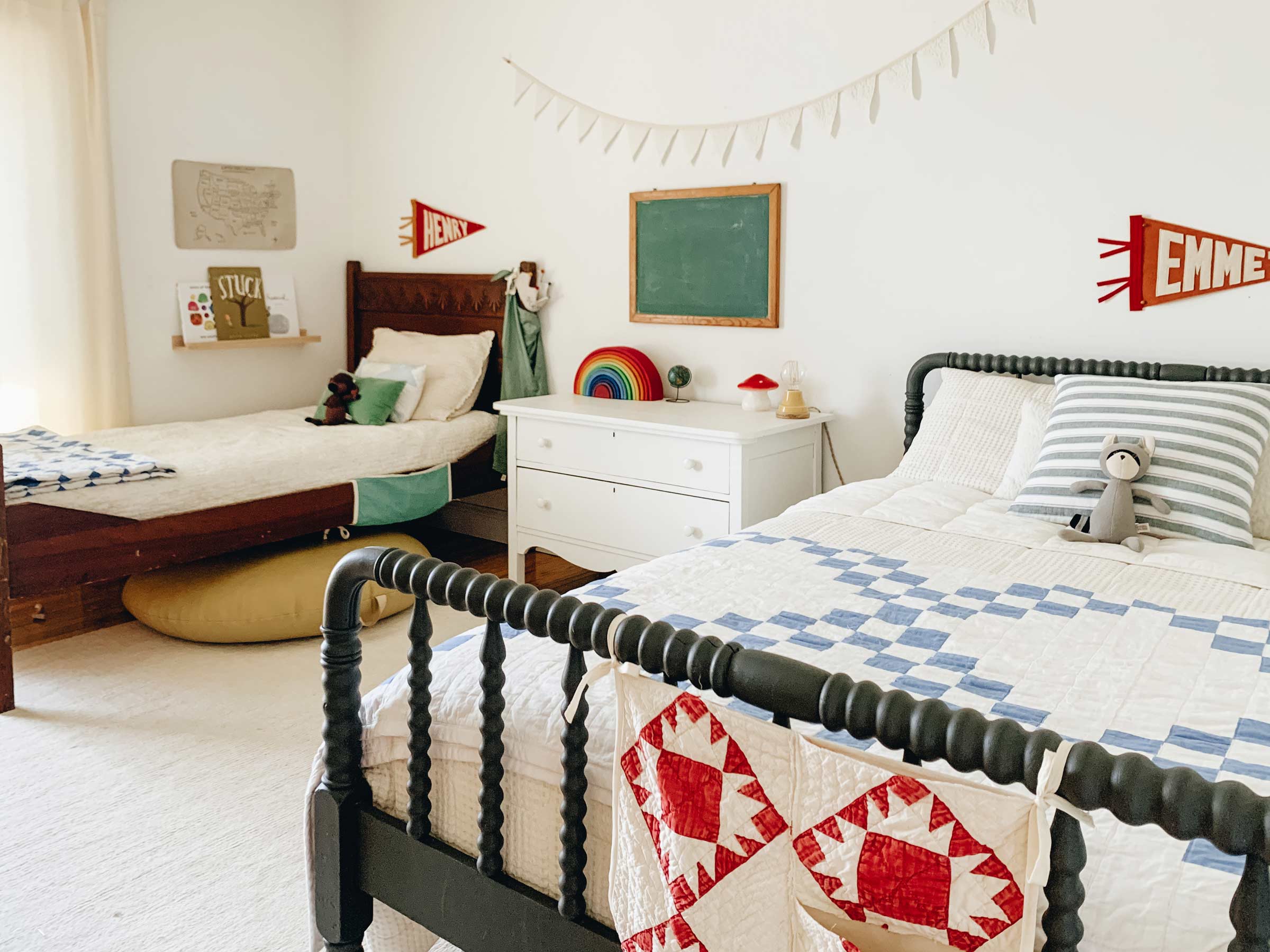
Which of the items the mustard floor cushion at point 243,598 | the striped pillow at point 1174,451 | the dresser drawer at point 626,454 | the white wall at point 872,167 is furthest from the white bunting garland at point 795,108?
the mustard floor cushion at point 243,598

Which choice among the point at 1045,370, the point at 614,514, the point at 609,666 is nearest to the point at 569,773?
the point at 609,666

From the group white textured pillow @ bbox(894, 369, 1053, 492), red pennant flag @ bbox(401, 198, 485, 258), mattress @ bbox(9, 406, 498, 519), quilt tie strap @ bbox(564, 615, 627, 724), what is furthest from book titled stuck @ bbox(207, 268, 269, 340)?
quilt tie strap @ bbox(564, 615, 627, 724)

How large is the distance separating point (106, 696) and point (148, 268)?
189 centimetres

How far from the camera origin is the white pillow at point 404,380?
4.01 metres

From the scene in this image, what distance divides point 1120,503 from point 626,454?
1556 millimetres

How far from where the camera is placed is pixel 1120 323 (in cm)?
281

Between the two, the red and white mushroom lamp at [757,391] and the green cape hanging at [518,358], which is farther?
the green cape hanging at [518,358]

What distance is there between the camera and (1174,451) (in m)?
2.23

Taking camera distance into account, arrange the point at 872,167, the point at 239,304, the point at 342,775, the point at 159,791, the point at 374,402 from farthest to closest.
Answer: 1. the point at 239,304
2. the point at 374,402
3. the point at 872,167
4. the point at 159,791
5. the point at 342,775

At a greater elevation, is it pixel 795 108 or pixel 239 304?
pixel 795 108

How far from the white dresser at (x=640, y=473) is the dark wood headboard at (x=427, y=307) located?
58 centimetres

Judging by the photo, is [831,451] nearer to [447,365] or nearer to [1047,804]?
[447,365]

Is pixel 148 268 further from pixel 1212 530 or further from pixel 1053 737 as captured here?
pixel 1053 737

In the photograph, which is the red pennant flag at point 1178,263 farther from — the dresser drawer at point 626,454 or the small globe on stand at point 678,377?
the small globe on stand at point 678,377
